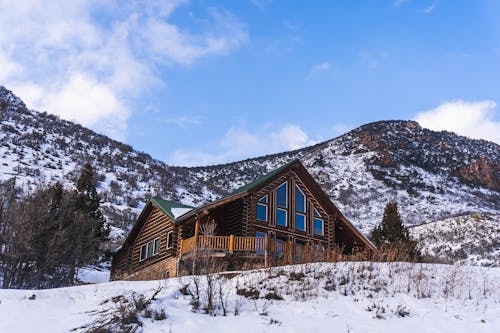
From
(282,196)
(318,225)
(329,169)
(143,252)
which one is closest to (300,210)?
(282,196)

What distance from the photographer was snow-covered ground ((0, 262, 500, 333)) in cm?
1042

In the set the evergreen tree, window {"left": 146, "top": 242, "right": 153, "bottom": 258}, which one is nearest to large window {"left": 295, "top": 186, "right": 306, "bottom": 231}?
the evergreen tree

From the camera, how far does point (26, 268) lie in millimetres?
20594

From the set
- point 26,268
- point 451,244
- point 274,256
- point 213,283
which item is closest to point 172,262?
point 274,256

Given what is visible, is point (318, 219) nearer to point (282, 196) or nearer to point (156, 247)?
point (282, 196)

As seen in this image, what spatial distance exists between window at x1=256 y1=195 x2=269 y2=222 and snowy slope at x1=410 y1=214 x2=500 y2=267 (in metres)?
22.7

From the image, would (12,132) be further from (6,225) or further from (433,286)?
(433,286)

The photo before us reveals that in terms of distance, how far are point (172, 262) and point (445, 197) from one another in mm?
67528

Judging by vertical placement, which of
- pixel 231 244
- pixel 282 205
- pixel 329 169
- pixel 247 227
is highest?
pixel 329 169

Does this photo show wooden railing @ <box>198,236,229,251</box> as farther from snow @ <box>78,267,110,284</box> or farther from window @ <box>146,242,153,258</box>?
snow @ <box>78,267,110,284</box>

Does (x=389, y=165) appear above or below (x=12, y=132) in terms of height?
above

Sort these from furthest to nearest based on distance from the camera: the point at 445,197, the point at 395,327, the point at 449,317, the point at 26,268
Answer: the point at 445,197 → the point at 26,268 → the point at 449,317 → the point at 395,327

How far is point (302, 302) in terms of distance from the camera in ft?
40.2

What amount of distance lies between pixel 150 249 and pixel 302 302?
1957 centimetres
